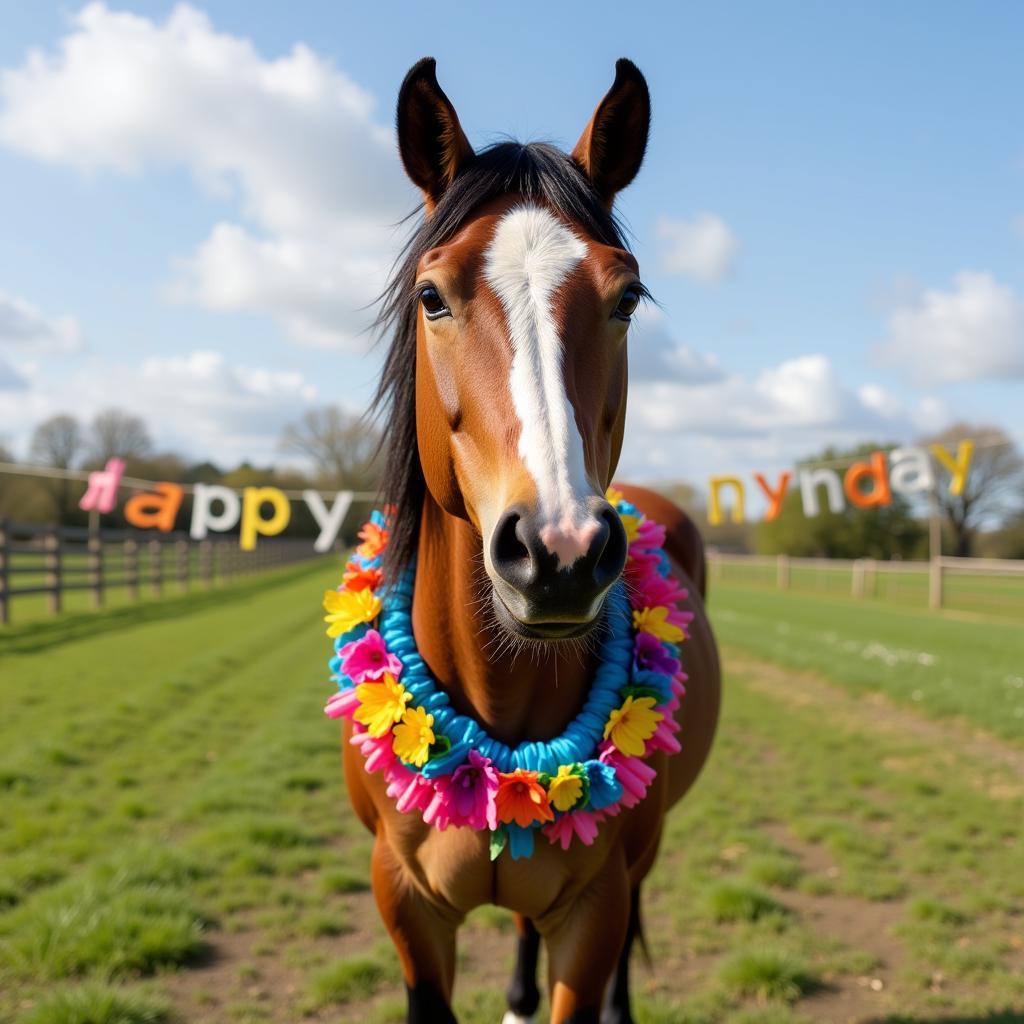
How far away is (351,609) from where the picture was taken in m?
2.50

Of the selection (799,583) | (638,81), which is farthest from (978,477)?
(638,81)

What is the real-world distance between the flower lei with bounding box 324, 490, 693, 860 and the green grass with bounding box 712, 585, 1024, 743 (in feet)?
22.9

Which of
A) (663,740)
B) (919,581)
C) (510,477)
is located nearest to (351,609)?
(663,740)

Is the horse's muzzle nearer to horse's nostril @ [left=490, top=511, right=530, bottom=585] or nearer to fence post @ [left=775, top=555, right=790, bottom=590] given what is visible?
horse's nostril @ [left=490, top=511, right=530, bottom=585]

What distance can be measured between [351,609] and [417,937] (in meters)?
0.99

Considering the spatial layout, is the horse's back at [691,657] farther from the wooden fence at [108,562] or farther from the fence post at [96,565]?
the fence post at [96,565]

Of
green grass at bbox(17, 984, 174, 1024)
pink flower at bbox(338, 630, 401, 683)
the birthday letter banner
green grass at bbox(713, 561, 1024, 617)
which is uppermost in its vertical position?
the birthday letter banner

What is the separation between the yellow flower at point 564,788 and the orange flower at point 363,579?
0.83 metres

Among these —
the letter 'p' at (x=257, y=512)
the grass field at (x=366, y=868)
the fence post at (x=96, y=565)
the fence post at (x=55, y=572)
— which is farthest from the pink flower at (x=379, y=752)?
the fence post at (x=96, y=565)

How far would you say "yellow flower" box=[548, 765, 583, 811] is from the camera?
2074mm

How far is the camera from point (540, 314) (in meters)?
1.69

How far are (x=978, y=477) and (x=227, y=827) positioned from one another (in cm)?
4650

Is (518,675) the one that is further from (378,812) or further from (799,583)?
(799,583)

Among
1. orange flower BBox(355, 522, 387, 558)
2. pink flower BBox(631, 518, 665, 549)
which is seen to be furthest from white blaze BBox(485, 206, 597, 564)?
pink flower BBox(631, 518, 665, 549)
